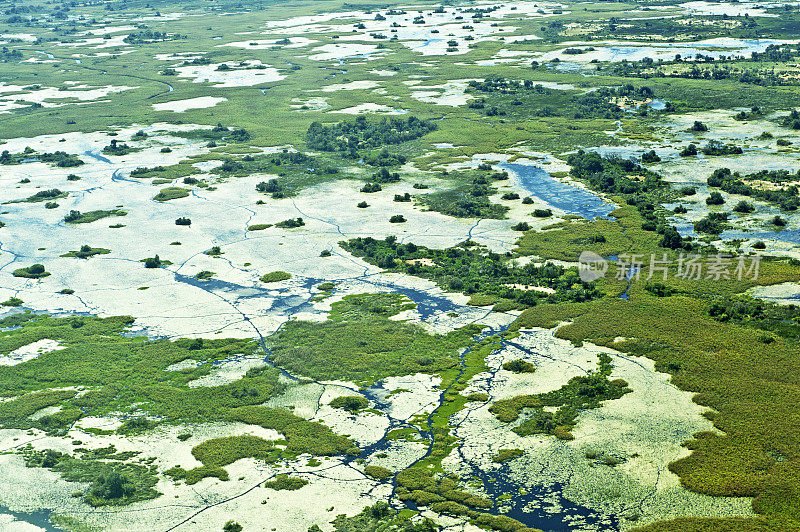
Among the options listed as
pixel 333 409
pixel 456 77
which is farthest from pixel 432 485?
pixel 456 77

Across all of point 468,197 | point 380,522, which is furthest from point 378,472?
point 468,197

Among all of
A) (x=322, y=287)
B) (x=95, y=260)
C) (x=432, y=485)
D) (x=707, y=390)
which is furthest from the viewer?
(x=95, y=260)

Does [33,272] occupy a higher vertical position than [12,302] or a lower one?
higher

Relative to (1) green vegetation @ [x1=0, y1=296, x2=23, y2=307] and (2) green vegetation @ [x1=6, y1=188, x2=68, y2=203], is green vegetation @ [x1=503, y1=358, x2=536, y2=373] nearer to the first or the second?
(1) green vegetation @ [x1=0, y1=296, x2=23, y2=307]

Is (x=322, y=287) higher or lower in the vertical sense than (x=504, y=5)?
lower

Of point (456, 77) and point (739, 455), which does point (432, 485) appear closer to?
point (739, 455)

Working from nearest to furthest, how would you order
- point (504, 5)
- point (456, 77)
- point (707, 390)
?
1. point (707, 390)
2. point (456, 77)
3. point (504, 5)

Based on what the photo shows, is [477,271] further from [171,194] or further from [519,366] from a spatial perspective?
[171,194]
